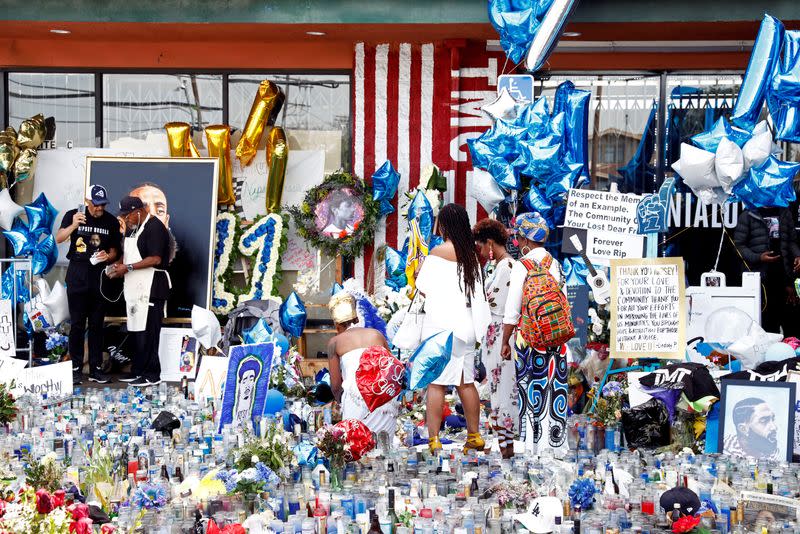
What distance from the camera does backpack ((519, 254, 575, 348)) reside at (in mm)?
6512

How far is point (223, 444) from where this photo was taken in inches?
214

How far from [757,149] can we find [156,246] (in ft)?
16.5

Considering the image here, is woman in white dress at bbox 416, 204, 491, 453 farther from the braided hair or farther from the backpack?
the backpack

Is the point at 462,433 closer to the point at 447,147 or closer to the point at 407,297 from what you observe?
the point at 407,297

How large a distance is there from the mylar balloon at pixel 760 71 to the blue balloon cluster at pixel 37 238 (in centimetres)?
629

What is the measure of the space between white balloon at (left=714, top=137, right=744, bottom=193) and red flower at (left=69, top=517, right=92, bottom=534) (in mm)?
5431

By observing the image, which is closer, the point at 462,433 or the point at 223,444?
the point at 223,444

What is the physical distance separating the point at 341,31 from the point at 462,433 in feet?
14.2

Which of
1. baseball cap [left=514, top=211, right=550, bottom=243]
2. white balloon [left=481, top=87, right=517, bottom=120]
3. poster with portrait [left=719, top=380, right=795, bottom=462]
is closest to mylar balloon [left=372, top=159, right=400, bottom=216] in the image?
white balloon [left=481, top=87, right=517, bottom=120]

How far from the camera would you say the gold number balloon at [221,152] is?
34.5 feet

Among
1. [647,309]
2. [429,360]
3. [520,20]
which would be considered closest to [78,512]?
[429,360]

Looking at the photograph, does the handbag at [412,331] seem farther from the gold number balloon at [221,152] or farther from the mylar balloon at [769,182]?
the gold number balloon at [221,152]

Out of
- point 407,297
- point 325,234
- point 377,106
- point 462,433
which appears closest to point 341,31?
point 377,106

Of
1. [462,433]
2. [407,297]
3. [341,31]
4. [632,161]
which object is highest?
[341,31]
